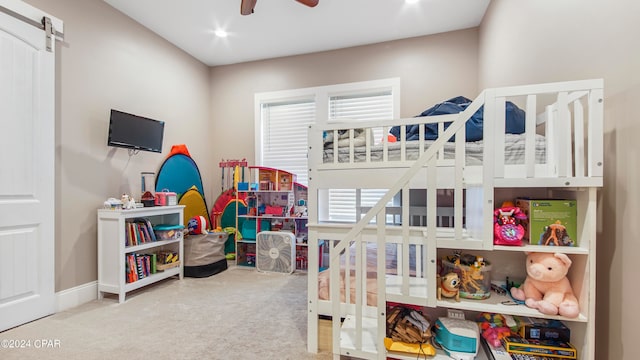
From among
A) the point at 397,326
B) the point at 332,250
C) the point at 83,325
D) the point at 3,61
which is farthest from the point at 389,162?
the point at 3,61

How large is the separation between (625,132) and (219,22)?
3361 millimetres

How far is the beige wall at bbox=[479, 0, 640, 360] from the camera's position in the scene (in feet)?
3.81

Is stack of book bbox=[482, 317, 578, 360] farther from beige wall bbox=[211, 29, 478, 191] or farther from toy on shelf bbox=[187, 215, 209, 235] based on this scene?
toy on shelf bbox=[187, 215, 209, 235]

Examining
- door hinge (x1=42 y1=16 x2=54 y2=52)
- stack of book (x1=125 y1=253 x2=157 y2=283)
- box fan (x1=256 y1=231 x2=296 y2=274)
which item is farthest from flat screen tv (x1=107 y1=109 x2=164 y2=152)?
box fan (x1=256 y1=231 x2=296 y2=274)

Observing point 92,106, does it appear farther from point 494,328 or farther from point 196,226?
point 494,328

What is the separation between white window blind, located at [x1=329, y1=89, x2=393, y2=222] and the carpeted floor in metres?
1.19

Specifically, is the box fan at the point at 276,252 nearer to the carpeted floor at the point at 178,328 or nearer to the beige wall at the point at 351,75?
the carpeted floor at the point at 178,328

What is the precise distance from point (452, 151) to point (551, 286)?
807 millimetres

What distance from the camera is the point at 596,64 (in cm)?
137

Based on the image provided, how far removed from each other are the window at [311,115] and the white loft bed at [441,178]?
176 centimetres

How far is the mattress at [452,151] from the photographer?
1.44 meters

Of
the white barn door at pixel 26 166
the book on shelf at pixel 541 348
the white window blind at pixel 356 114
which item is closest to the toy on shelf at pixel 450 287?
the book on shelf at pixel 541 348

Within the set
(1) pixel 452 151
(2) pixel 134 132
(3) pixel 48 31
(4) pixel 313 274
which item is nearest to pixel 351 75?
(1) pixel 452 151

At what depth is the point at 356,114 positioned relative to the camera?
3.61 metres
